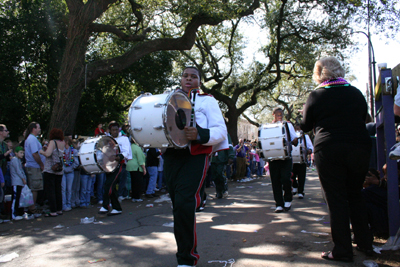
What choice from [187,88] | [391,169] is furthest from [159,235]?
[391,169]

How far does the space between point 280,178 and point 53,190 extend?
505cm

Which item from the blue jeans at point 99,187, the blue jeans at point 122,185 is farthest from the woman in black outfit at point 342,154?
the blue jeans at point 99,187

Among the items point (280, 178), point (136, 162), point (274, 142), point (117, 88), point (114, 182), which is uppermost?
point (117, 88)

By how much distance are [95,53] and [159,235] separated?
19.5m

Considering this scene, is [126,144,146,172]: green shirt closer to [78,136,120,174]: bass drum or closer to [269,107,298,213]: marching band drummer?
[78,136,120,174]: bass drum

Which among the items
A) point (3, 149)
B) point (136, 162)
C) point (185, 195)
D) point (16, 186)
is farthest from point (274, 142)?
point (3, 149)

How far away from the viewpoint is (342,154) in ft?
12.4

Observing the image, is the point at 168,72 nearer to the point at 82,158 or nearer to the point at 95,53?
the point at 95,53

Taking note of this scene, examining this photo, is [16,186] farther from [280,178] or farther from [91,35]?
[91,35]

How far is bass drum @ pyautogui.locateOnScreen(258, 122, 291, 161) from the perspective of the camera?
7.16 m

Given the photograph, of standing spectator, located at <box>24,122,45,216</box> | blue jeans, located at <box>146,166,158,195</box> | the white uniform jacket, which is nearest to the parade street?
standing spectator, located at <box>24,122,45,216</box>

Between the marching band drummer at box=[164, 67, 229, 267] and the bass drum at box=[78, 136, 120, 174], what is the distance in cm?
442

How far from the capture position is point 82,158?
8109mm

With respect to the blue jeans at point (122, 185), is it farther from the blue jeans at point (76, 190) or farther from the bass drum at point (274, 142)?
the bass drum at point (274, 142)
